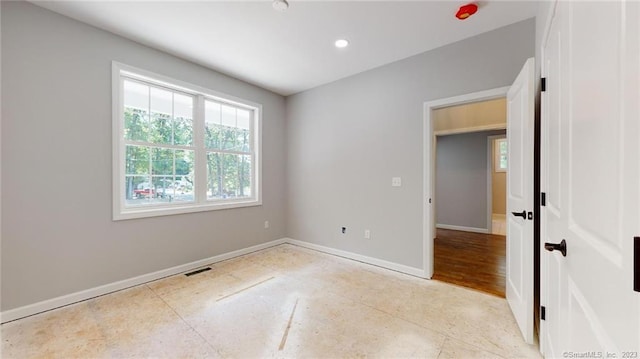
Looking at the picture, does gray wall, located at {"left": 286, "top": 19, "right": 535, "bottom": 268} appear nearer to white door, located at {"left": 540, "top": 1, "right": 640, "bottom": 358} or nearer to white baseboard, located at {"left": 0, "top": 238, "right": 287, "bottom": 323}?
white door, located at {"left": 540, "top": 1, "right": 640, "bottom": 358}

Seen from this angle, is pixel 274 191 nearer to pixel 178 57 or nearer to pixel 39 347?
pixel 178 57

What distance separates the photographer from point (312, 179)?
4.19 metres

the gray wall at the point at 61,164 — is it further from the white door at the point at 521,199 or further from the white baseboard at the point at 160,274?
the white door at the point at 521,199

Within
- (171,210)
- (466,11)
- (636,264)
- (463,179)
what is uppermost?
(466,11)

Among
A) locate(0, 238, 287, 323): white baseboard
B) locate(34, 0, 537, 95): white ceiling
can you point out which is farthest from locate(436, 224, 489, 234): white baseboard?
locate(0, 238, 287, 323): white baseboard

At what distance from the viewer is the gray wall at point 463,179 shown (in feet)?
18.0

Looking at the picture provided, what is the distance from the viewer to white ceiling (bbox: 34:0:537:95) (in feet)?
7.20

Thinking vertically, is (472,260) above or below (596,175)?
below

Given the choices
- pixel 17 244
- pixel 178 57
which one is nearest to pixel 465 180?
pixel 178 57

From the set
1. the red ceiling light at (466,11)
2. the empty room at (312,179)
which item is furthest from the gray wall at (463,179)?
the red ceiling light at (466,11)

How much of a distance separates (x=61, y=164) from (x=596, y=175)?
11.8ft

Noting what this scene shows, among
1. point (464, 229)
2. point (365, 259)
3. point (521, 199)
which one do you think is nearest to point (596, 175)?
point (521, 199)

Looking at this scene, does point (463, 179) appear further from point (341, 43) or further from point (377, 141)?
point (341, 43)

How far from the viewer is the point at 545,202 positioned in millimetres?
1548
